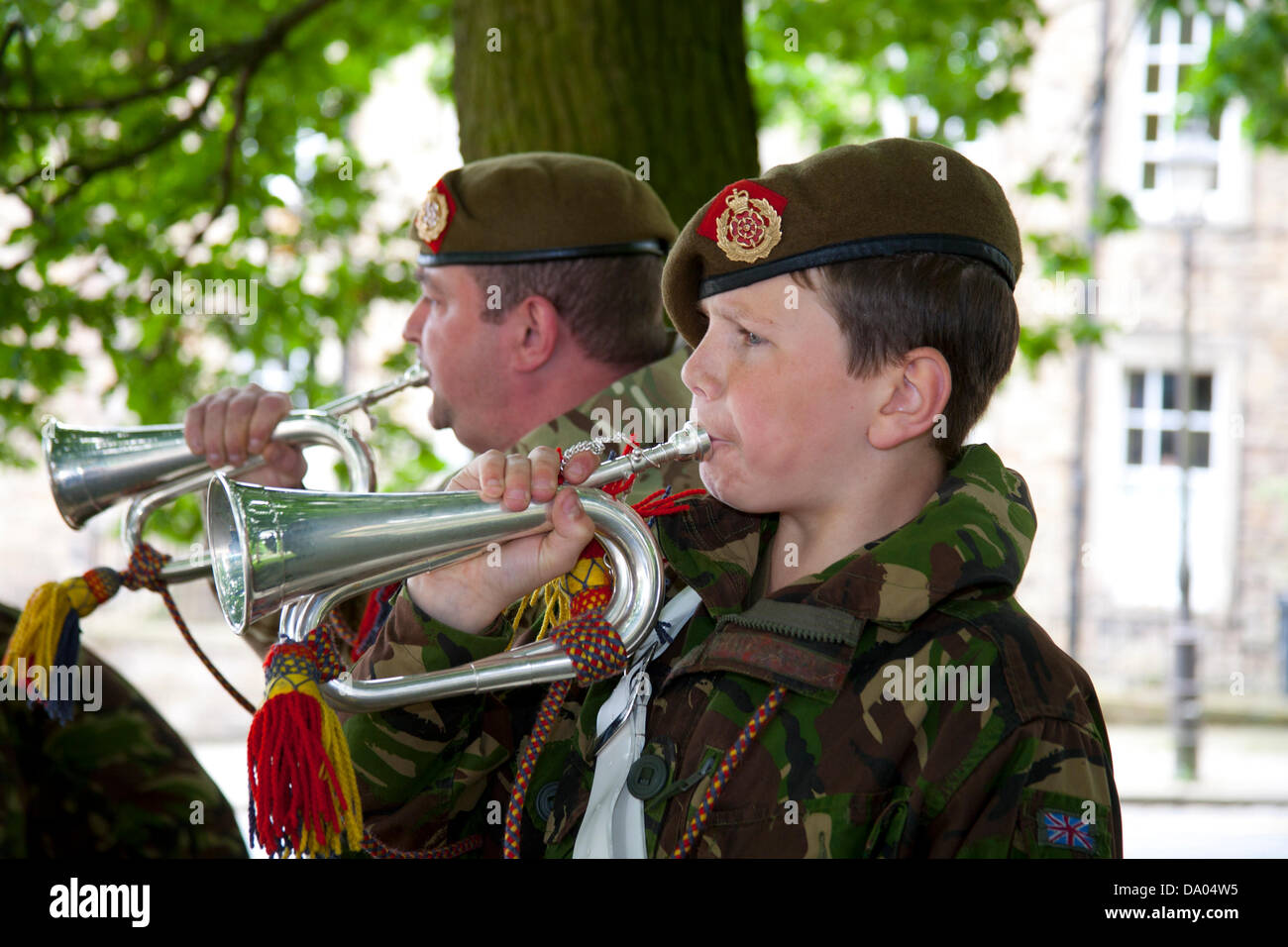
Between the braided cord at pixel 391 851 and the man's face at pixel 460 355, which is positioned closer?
the braided cord at pixel 391 851

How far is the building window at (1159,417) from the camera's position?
14.5 metres

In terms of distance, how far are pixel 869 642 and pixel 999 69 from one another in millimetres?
5705

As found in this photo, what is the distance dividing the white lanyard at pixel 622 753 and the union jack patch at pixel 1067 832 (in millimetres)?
515

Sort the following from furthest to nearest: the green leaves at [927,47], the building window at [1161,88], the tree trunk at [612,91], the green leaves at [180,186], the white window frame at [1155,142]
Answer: the white window frame at [1155,142] < the building window at [1161,88] < the green leaves at [927,47] < the green leaves at [180,186] < the tree trunk at [612,91]

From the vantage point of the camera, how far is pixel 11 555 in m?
14.4

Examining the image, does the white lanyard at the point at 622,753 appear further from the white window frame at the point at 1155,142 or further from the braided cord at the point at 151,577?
the white window frame at the point at 1155,142

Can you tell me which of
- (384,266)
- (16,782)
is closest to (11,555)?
(384,266)

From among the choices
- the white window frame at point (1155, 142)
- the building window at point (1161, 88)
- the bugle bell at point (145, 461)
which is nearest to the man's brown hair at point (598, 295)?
the bugle bell at point (145, 461)

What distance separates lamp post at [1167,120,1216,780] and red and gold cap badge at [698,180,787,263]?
30.6 feet

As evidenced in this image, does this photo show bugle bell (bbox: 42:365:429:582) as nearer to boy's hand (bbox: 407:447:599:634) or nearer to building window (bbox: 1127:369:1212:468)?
boy's hand (bbox: 407:447:599:634)

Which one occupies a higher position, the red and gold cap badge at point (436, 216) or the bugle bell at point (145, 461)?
the red and gold cap badge at point (436, 216)

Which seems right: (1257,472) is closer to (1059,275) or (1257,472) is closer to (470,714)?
(1059,275)

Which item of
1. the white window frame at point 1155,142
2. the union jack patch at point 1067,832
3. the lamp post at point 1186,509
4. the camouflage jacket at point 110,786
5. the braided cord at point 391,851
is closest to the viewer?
the union jack patch at point 1067,832

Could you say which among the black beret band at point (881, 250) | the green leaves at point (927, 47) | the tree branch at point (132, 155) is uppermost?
the green leaves at point (927, 47)
